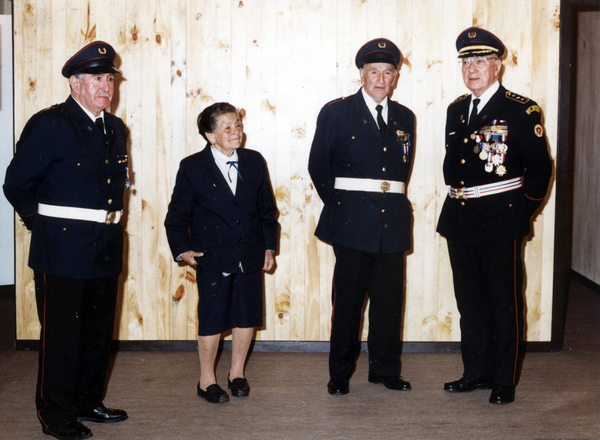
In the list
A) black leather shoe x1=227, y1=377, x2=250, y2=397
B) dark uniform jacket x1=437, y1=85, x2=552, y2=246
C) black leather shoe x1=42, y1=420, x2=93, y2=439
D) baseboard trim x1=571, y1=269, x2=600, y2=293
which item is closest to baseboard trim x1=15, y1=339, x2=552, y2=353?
black leather shoe x1=227, y1=377, x2=250, y2=397

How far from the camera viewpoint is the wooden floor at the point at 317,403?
2791 mm

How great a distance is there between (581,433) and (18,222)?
3.31 metres

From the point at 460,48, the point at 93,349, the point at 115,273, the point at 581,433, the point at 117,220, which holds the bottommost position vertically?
the point at 581,433

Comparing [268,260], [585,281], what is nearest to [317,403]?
[268,260]

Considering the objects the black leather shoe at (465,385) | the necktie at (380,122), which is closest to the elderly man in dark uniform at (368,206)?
the necktie at (380,122)

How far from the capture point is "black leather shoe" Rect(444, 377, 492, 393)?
3303 mm

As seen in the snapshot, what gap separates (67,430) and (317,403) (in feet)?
3.82

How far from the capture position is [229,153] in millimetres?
3281

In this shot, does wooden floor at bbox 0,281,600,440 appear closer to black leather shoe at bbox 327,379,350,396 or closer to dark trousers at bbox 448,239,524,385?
black leather shoe at bbox 327,379,350,396

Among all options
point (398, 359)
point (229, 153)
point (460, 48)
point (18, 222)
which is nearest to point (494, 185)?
point (460, 48)

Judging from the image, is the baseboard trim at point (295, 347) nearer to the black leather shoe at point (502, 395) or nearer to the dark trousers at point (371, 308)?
the dark trousers at point (371, 308)

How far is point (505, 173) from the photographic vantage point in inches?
124

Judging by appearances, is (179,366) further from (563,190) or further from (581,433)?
(563,190)

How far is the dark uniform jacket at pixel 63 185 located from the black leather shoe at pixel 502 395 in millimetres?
1950
